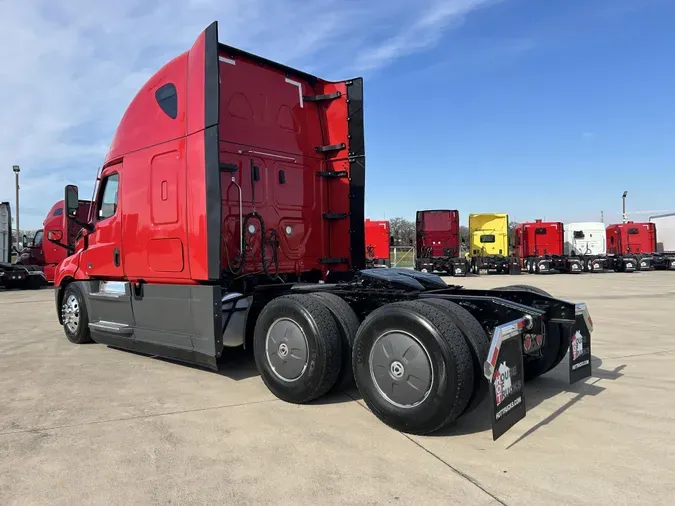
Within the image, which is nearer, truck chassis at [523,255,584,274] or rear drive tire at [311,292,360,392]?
rear drive tire at [311,292,360,392]

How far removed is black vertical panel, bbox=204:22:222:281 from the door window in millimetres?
2279

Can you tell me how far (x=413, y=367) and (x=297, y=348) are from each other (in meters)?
1.24

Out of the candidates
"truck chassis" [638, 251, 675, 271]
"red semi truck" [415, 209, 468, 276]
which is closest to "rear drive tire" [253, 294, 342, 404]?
"red semi truck" [415, 209, 468, 276]

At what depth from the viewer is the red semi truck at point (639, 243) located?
33.6 meters

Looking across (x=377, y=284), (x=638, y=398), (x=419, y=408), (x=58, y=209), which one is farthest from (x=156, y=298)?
(x=58, y=209)

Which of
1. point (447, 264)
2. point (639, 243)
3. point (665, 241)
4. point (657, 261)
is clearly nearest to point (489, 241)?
point (447, 264)

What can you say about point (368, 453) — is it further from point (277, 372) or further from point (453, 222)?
point (453, 222)

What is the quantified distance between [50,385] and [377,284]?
3714 mm

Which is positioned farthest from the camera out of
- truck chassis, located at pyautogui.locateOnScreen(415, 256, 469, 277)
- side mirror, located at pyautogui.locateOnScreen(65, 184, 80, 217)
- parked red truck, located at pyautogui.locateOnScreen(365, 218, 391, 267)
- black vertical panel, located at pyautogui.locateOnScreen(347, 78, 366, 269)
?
parked red truck, located at pyautogui.locateOnScreen(365, 218, 391, 267)

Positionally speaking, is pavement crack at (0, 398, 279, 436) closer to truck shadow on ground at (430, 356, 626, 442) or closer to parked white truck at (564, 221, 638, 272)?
truck shadow on ground at (430, 356, 626, 442)

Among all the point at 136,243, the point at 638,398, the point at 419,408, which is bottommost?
the point at 638,398

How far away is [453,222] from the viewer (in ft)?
85.1

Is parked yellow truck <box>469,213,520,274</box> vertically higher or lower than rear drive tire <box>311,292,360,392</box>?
higher

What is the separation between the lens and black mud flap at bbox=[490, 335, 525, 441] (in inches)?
129
